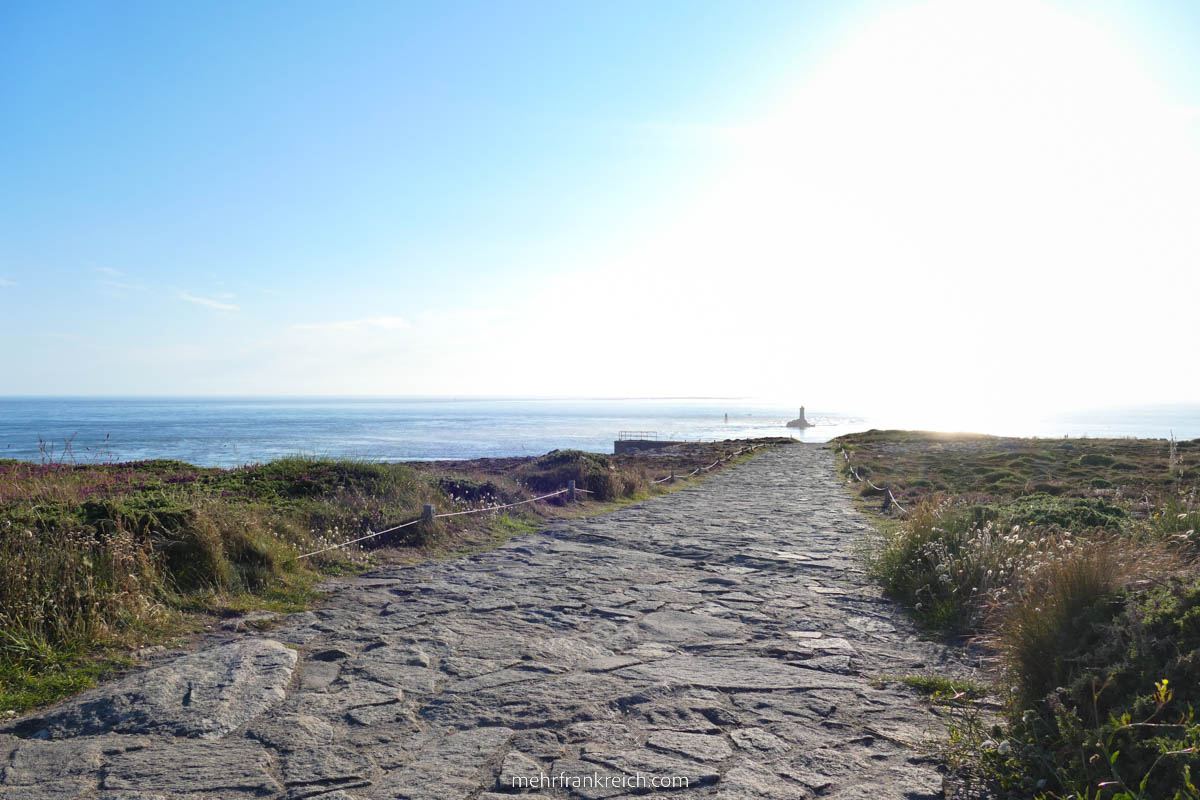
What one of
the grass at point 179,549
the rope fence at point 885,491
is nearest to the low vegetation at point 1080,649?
the rope fence at point 885,491

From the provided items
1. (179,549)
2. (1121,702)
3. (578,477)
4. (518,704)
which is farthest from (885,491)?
(179,549)

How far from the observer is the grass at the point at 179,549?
4.49 metres

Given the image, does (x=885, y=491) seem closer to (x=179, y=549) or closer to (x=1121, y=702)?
(x=1121, y=702)

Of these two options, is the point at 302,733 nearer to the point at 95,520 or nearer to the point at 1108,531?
the point at 95,520

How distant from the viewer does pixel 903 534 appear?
290 inches

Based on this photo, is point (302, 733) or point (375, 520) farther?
point (375, 520)

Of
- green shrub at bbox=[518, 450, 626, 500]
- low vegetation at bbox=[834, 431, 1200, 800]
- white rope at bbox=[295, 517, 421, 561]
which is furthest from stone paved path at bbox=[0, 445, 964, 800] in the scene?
green shrub at bbox=[518, 450, 626, 500]

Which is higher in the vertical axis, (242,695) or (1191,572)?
(1191,572)

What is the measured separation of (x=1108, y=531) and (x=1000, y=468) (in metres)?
16.6

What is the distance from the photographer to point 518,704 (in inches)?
156

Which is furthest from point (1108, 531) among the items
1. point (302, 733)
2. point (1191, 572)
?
point (302, 733)

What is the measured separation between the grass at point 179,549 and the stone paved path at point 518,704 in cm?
58

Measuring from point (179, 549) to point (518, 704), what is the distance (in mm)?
4067

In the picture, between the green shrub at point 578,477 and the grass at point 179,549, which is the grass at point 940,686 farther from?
the green shrub at point 578,477
